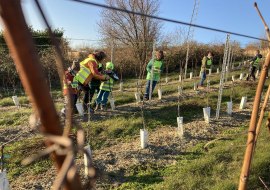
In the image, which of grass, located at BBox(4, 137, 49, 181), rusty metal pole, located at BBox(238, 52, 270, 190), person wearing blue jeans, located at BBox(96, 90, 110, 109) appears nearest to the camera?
rusty metal pole, located at BBox(238, 52, 270, 190)

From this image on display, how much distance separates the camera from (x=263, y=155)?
499 centimetres

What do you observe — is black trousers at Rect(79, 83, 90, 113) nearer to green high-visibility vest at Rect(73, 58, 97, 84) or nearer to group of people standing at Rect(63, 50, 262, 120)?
group of people standing at Rect(63, 50, 262, 120)

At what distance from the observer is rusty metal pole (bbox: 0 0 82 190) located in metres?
0.41

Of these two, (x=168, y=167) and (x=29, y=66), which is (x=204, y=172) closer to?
(x=168, y=167)

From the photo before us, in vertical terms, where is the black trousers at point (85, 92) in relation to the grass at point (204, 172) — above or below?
above

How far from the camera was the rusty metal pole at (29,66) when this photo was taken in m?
0.41

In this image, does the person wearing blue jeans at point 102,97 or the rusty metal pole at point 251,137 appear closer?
the rusty metal pole at point 251,137

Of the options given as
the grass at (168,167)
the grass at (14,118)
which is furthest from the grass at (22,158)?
the grass at (14,118)

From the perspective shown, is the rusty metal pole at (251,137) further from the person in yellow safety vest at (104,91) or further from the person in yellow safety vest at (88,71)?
the person in yellow safety vest at (104,91)

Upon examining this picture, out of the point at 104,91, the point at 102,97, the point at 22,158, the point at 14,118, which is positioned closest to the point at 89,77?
the point at 104,91

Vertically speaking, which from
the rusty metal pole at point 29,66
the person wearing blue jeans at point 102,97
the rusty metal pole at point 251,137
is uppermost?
the rusty metal pole at point 29,66

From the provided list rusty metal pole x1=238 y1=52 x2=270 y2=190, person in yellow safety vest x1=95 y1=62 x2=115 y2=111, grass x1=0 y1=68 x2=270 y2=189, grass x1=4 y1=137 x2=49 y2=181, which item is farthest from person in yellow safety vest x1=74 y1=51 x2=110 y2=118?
rusty metal pole x1=238 y1=52 x2=270 y2=190

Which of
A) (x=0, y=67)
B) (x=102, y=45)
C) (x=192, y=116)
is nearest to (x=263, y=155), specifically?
(x=192, y=116)

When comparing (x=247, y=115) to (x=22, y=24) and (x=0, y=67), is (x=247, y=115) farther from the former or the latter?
(x=0, y=67)
